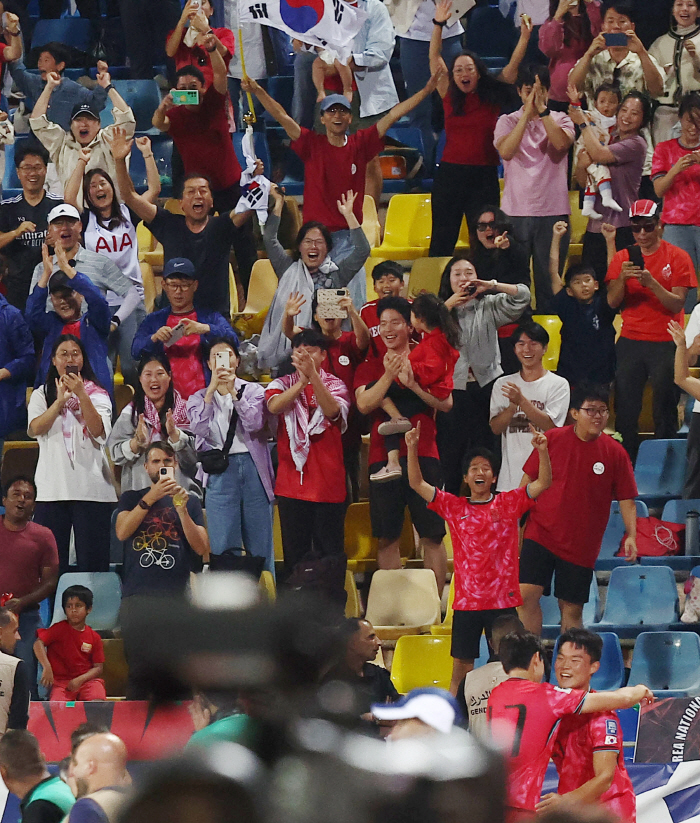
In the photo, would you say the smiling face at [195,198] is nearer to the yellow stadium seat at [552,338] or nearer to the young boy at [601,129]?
the yellow stadium seat at [552,338]

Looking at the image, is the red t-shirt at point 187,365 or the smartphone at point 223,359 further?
the red t-shirt at point 187,365

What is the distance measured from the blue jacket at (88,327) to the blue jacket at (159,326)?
0.18m

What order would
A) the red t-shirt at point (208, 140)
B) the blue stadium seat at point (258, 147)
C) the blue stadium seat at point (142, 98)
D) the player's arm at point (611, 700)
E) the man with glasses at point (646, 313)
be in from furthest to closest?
the blue stadium seat at point (142, 98) < the blue stadium seat at point (258, 147) < the red t-shirt at point (208, 140) < the man with glasses at point (646, 313) < the player's arm at point (611, 700)

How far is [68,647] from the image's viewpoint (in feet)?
20.7

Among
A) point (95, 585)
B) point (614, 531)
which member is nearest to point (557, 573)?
point (614, 531)

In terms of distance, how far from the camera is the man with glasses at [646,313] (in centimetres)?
761

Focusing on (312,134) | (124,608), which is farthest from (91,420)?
(124,608)

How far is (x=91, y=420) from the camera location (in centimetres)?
677

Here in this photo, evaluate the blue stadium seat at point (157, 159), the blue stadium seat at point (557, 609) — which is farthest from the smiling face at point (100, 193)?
the blue stadium seat at point (557, 609)

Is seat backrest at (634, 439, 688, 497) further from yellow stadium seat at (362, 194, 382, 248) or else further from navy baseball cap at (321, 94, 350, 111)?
navy baseball cap at (321, 94, 350, 111)

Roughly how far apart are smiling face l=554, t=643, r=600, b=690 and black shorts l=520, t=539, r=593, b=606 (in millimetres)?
1478

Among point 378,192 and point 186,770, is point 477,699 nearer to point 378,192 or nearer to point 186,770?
point 186,770

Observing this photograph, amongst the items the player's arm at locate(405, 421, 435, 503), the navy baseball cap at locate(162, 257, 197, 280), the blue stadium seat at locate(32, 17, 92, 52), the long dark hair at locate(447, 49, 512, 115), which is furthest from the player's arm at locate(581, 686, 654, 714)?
the blue stadium seat at locate(32, 17, 92, 52)

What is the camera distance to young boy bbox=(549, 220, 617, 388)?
7688 millimetres
